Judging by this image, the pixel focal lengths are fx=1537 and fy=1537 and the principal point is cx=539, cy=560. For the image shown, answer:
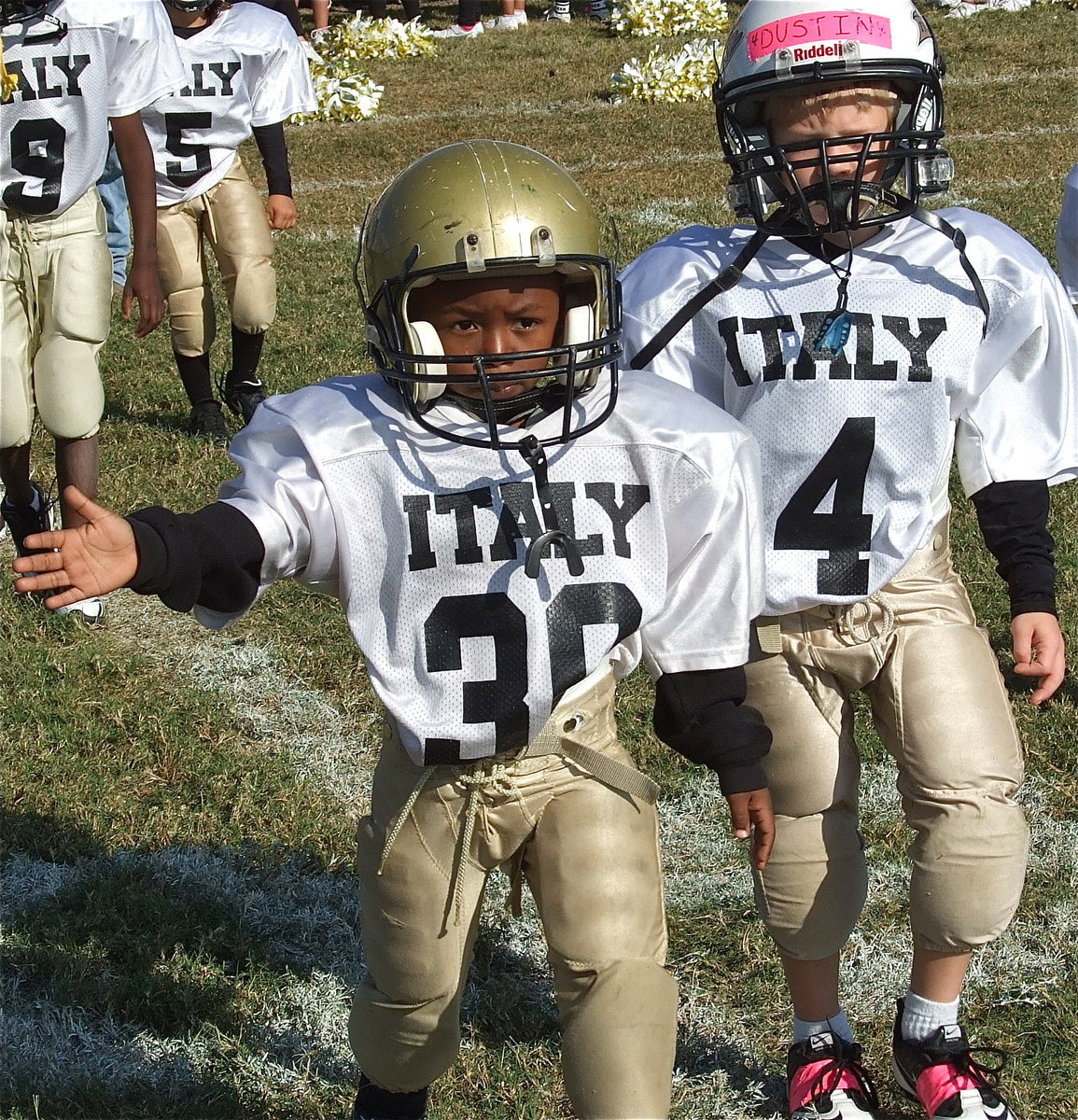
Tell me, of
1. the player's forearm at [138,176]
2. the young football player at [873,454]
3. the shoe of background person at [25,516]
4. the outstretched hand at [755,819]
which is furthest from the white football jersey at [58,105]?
the outstretched hand at [755,819]

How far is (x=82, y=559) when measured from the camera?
74.5 inches

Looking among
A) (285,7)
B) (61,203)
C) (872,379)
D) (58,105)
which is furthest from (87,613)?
(285,7)

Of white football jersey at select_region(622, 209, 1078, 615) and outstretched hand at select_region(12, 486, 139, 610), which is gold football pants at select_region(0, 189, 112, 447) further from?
outstretched hand at select_region(12, 486, 139, 610)

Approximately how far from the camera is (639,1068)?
2195mm

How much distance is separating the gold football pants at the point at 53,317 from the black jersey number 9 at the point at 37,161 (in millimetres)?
45

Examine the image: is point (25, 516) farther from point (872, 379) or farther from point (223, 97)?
point (872, 379)


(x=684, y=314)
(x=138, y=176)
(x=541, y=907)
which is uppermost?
(x=138, y=176)

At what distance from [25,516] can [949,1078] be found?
11.2 ft

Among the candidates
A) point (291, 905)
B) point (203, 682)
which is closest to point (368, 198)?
point (203, 682)

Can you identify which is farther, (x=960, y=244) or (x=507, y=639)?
(x=960, y=244)

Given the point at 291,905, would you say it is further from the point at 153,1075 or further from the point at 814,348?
the point at 814,348

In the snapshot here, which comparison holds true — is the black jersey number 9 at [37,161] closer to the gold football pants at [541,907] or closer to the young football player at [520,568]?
the young football player at [520,568]

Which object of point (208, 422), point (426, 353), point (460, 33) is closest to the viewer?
point (426, 353)

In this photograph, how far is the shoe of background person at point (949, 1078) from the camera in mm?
2596
